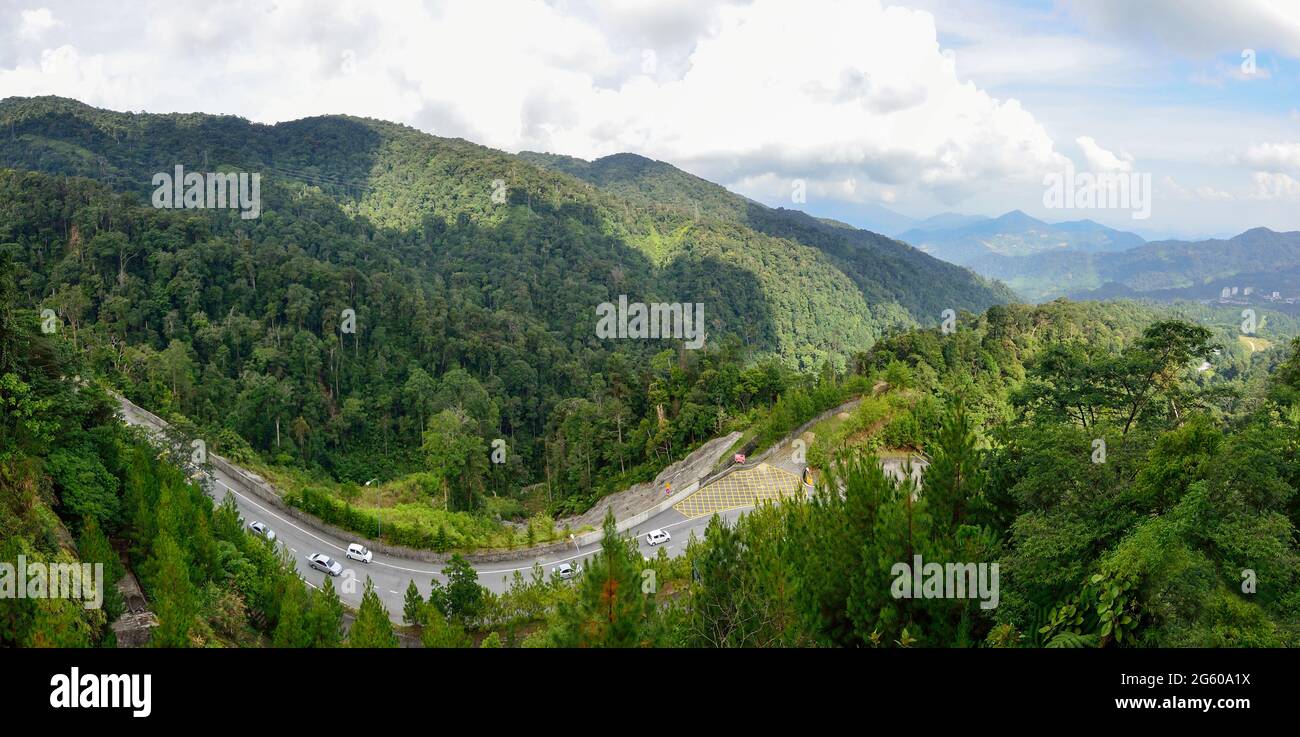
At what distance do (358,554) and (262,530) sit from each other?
424cm

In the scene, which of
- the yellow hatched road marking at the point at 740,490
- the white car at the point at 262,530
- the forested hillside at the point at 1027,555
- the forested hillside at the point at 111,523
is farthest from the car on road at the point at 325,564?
the forested hillside at the point at 1027,555

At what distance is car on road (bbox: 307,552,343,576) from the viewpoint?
26.1m

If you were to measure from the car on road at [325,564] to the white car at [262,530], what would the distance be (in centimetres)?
244

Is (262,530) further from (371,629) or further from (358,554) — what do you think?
(371,629)

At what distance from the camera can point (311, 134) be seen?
147125mm

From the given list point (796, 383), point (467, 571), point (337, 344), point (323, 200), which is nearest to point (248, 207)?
point (323, 200)

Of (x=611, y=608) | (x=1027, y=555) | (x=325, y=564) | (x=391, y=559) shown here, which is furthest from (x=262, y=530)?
(x=1027, y=555)

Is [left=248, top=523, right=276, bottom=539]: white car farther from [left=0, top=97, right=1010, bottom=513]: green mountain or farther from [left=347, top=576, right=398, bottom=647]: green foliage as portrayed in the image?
[left=347, top=576, right=398, bottom=647]: green foliage

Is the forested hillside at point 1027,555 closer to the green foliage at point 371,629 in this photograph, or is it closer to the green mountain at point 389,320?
the green foliage at point 371,629

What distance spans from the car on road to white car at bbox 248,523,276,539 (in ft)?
8.02

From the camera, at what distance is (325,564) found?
26156 mm

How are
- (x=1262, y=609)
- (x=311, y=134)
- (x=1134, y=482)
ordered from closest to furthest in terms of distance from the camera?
(x=1262, y=609)
(x=1134, y=482)
(x=311, y=134)

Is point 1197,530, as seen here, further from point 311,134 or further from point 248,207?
point 311,134
